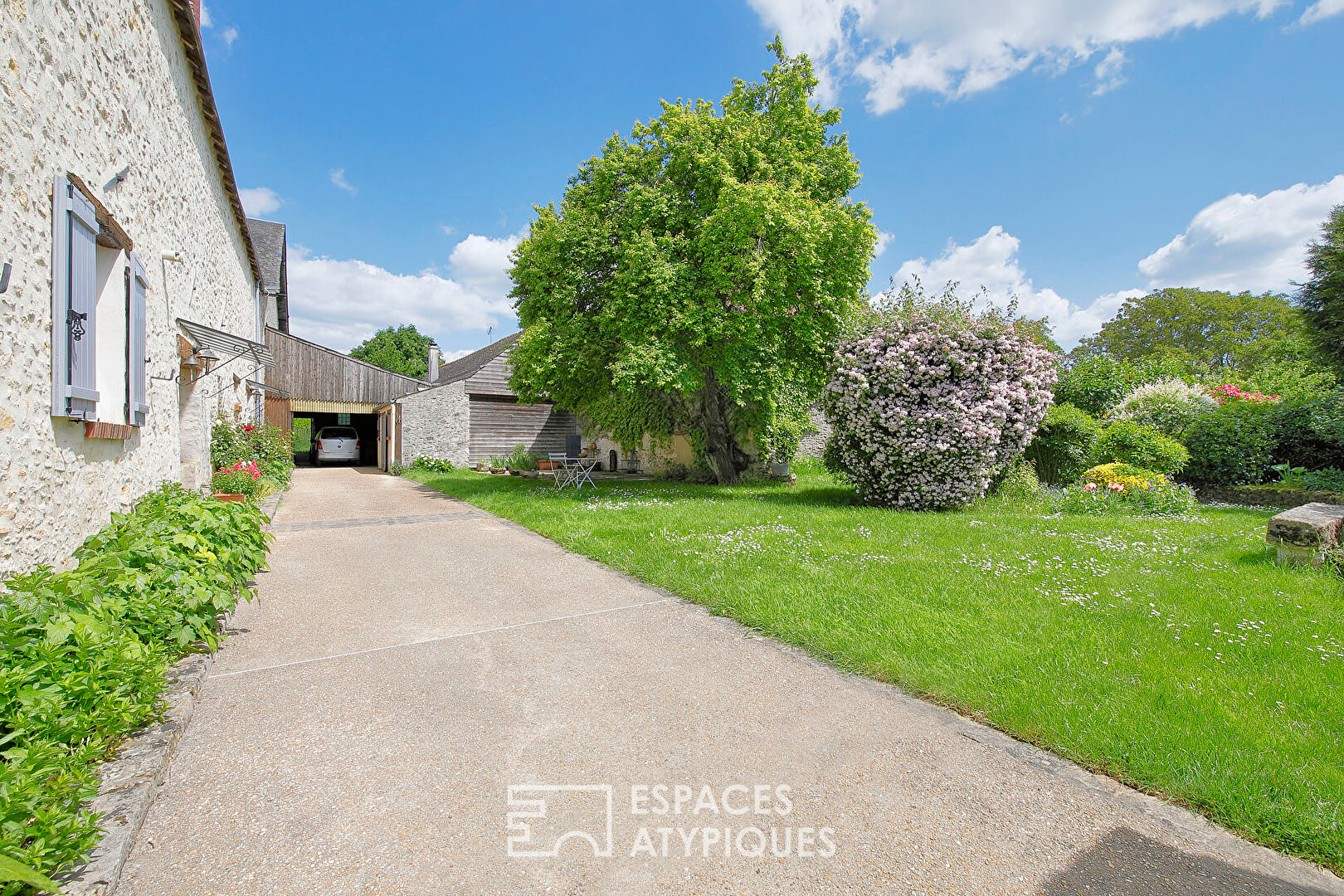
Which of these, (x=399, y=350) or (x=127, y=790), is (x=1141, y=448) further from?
(x=399, y=350)

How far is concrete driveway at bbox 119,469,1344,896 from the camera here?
200 cm

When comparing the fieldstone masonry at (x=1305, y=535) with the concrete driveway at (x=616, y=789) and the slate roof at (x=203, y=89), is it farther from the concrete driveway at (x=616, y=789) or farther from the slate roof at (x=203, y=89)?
the slate roof at (x=203, y=89)

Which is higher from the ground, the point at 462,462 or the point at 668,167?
the point at 668,167

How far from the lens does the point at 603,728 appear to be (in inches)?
115

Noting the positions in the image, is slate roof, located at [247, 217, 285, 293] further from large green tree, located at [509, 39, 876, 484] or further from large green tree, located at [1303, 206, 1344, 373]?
large green tree, located at [1303, 206, 1344, 373]

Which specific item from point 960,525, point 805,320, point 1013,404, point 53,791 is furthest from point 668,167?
point 53,791

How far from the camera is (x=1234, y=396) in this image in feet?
39.0

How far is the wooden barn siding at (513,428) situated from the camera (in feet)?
67.3

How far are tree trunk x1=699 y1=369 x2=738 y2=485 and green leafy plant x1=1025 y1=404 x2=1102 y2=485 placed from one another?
6291 millimetres

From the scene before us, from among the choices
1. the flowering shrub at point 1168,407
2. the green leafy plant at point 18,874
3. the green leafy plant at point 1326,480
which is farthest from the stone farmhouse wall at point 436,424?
the green leafy plant at point 1326,480

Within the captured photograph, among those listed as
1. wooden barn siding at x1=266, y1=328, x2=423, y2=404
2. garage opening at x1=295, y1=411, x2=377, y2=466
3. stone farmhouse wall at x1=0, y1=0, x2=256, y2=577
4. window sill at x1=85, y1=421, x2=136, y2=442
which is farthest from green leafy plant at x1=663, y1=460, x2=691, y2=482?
garage opening at x1=295, y1=411, x2=377, y2=466

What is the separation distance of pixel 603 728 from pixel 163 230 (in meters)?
7.11

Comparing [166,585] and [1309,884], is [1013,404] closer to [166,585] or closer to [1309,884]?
[1309,884]

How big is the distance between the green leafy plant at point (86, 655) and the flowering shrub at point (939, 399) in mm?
7864
